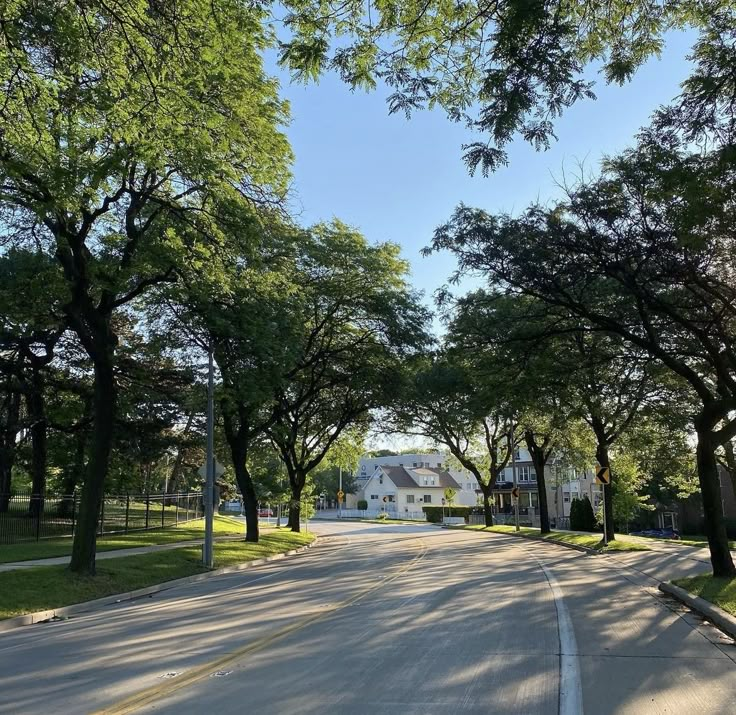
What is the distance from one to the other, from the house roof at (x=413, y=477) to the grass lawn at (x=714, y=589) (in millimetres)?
78721

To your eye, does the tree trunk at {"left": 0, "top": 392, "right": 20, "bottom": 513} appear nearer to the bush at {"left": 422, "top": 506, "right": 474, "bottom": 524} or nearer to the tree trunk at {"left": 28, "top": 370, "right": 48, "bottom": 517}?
the tree trunk at {"left": 28, "top": 370, "right": 48, "bottom": 517}

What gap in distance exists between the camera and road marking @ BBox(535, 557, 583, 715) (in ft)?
19.4

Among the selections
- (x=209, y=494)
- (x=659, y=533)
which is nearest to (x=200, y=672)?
(x=209, y=494)

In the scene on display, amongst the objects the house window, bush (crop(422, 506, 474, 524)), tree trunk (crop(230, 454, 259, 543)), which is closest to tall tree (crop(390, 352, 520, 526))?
tree trunk (crop(230, 454, 259, 543))

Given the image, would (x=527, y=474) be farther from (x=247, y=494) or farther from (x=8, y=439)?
(x=8, y=439)

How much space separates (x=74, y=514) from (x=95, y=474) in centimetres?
1389

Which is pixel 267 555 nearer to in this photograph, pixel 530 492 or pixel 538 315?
pixel 538 315

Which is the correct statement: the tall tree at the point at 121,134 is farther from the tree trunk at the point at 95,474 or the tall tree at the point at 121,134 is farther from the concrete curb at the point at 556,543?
the concrete curb at the point at 556,543

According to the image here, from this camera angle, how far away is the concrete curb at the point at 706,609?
945 centimetres

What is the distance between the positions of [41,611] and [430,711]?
9207 mm

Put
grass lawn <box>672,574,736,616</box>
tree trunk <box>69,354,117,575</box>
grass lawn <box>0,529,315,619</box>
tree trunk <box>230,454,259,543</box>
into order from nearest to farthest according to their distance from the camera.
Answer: grass lawn <box>672,574,736,616</box> < grass lawn <box>0,529,315,619</box> < tree trunk <box>69,354,117,575</box> < tree trunk <box>230,454,259,543</box>

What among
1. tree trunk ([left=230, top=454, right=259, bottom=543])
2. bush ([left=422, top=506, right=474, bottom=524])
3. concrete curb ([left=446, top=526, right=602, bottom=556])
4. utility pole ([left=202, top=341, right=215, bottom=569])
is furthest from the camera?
bush ([left=422, top=506, right=474, bottom=524])

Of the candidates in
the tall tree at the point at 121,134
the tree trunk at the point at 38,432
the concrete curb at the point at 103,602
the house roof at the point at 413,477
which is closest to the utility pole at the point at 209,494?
the concrete curb at the point at 103,602

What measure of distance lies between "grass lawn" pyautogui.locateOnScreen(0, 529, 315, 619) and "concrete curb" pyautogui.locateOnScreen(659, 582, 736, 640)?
37.4ft
